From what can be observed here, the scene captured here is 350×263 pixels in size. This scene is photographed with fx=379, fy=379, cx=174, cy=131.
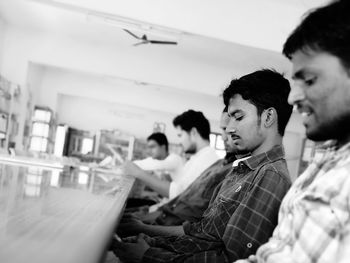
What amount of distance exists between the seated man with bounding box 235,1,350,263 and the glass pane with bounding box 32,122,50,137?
7.85 m

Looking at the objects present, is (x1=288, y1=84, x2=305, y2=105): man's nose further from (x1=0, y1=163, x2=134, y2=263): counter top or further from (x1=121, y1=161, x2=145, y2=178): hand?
(x1=121, y1=161, x2=145, y2=178): hand

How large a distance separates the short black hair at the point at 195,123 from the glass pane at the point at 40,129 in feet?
18.6

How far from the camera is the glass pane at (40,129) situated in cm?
808

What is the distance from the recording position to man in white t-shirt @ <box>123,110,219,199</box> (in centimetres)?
255

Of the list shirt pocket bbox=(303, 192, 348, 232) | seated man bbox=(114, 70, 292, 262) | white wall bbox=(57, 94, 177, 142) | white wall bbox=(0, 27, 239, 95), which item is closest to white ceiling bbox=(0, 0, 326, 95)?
white wall bbox=(0, 27, 239, 95)

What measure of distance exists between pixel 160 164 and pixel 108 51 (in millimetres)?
3460

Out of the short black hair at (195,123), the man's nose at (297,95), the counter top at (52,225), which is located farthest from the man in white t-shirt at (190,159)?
the man's nose at (297,95)

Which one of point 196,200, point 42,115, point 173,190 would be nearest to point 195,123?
point 173,190

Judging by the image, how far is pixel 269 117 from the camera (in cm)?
141

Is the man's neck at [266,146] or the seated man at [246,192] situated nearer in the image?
the seated man at [246,192]

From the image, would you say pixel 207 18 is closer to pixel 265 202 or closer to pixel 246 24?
pixel 246 24

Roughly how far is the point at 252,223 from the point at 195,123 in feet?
6.83

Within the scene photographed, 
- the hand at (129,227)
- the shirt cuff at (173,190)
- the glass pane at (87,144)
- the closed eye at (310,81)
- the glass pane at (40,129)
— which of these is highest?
the closed eye at (310,81)

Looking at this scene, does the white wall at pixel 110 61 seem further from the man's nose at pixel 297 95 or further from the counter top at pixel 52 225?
the man's nose at pixel 297 95
